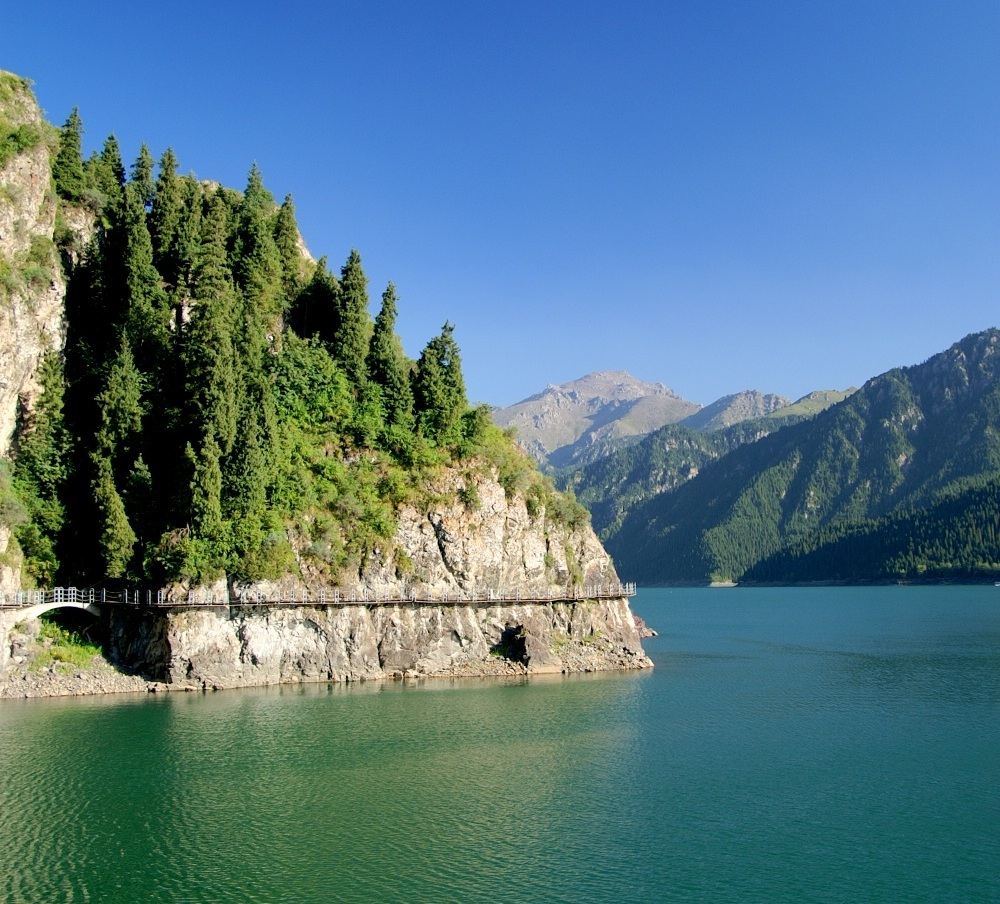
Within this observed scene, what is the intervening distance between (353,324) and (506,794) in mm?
50438

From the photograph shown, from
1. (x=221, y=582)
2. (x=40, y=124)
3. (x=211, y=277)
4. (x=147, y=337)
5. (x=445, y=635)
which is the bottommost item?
(x=445, y=635)

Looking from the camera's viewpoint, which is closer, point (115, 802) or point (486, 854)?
point (486, 854)

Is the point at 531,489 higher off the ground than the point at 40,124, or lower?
lower

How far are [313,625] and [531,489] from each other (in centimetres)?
2378

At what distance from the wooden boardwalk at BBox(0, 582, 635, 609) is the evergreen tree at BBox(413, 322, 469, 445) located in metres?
14.5

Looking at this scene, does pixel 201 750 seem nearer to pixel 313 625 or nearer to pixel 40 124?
pixel 313 625

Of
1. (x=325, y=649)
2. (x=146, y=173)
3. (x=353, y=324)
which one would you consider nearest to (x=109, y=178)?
(x=146, y=173)

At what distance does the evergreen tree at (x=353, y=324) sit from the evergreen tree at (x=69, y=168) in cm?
2415

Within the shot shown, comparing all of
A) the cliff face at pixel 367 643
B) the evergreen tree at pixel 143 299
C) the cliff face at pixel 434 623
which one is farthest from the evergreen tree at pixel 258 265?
the cliff face at pixel 367 643

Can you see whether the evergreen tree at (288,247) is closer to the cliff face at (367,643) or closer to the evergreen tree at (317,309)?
the evergreen tree at (317,309)

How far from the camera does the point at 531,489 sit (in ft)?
261

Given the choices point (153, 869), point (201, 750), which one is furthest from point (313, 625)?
point (153, 869)

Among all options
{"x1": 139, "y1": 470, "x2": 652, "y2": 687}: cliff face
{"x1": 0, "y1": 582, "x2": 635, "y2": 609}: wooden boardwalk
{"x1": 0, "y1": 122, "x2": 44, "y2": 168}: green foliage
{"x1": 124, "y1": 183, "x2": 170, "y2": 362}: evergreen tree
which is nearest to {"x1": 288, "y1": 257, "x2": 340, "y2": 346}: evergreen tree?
{"x1": 124, "y1": 183, "x2": 170, "y2": 362}: evergreen tree

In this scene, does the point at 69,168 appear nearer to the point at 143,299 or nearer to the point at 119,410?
the point at 143,299
